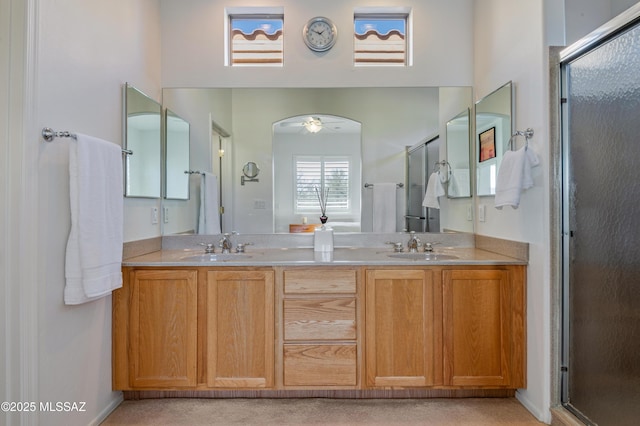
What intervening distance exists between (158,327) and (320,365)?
3.00 feet

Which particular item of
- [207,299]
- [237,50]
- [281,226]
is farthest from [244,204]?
[237,50]

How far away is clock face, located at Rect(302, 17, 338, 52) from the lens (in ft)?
8.45

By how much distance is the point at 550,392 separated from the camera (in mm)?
1813

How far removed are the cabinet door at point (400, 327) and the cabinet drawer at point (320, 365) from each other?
105 mm

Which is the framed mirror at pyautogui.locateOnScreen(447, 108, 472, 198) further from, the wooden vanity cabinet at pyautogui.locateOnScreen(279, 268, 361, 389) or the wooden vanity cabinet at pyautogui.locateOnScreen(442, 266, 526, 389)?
the wooden vanity cabinet at pyautogui.locateOnScreen(279, 268, 361, 389)

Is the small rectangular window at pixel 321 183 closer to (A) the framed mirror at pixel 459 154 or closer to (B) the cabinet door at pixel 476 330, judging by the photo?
(A) the framed mirror at pixel 459 154

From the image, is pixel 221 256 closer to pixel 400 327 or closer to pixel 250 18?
pixel 400 327

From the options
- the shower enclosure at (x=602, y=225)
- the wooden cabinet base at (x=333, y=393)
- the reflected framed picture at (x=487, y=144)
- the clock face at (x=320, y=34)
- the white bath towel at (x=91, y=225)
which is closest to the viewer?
the shower enclosure at (x=602, y=225)

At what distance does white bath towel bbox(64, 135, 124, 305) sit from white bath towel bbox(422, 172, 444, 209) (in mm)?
1986

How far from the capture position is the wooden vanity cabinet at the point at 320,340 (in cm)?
198

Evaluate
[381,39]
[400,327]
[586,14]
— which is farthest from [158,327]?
[586,14]

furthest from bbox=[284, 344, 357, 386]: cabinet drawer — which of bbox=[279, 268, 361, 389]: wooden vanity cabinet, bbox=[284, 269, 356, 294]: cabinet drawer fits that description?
bbox=[284, 269, 356, 294]: cabinet drawer

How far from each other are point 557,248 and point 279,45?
2194 mm

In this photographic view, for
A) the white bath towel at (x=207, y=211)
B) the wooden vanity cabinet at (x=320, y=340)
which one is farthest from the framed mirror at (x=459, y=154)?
the white bath towel at (x=207, y=211)
